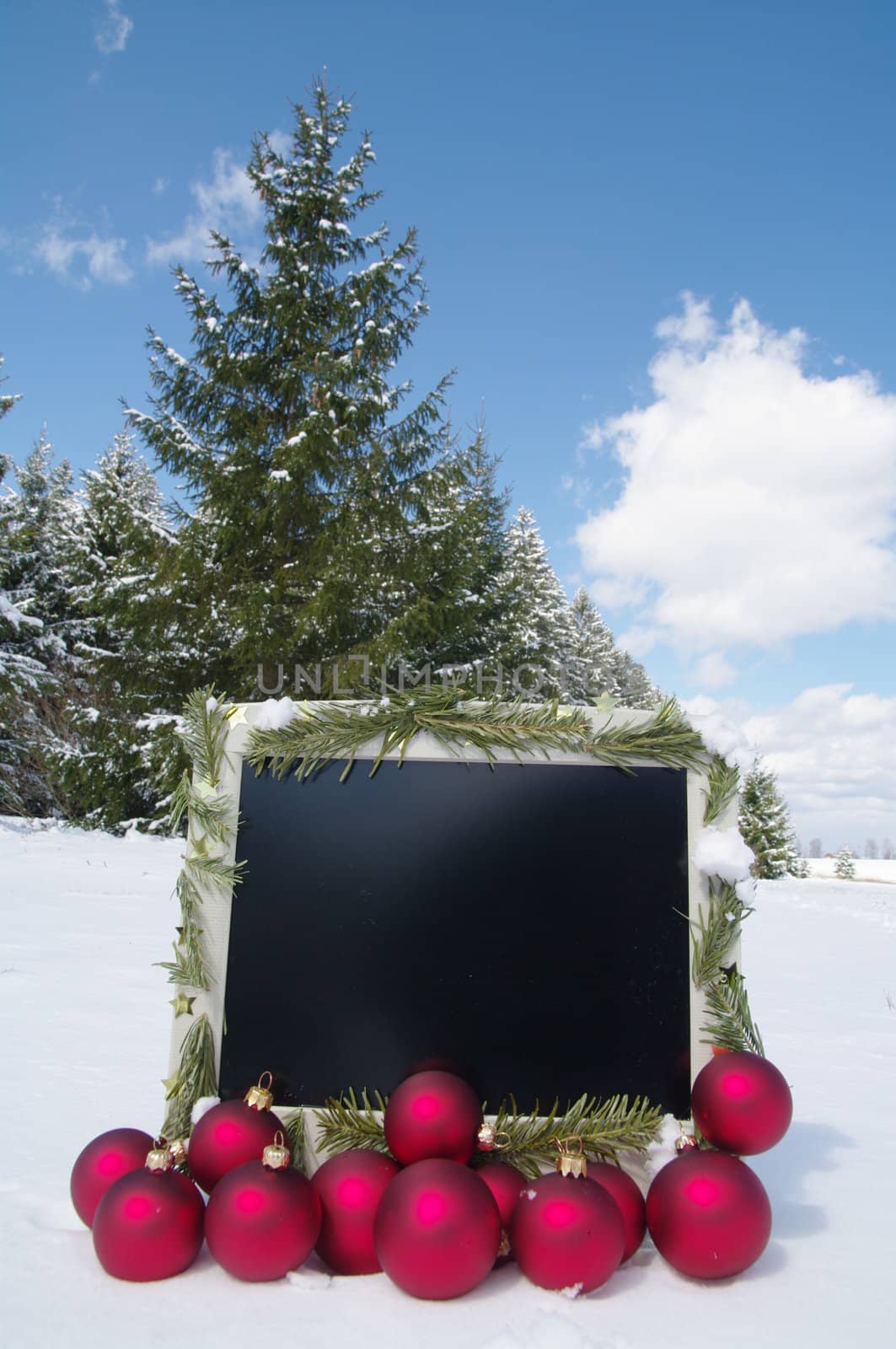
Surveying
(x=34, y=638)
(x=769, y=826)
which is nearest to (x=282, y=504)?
(x=34, y=638)

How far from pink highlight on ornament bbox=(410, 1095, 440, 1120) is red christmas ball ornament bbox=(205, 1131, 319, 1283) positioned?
0.75 feet

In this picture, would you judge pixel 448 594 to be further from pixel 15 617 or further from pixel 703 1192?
pixel 703 1192

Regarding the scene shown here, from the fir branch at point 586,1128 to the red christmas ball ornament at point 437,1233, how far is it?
22 cm

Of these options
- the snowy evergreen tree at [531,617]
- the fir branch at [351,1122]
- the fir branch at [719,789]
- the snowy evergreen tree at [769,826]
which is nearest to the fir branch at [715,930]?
→ the fir branch at [719,789]

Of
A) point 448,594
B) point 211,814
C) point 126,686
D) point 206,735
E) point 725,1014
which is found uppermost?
point 448,594

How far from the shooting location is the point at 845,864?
1387 inches

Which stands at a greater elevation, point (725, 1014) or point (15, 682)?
point (15, 682)

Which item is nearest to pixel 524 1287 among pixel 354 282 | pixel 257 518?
pixel 257 518

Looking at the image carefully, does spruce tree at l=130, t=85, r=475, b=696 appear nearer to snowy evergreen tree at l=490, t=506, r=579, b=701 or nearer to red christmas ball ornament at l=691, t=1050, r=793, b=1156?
snowy evergreen tree at l=490, t=506, r=579, b=701

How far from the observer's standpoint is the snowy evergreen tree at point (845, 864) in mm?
34766

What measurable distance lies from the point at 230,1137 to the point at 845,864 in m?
38.4

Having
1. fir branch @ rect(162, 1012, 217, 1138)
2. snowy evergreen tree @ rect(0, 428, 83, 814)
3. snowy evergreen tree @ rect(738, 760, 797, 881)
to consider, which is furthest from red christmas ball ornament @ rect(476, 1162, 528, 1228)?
snowy evergreen tree @ rect(738, 760, 797, 881)

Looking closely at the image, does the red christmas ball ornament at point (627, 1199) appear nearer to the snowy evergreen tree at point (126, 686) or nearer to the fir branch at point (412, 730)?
the fir branch at point (412, 730)

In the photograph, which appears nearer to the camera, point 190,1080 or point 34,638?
point 190,1080
